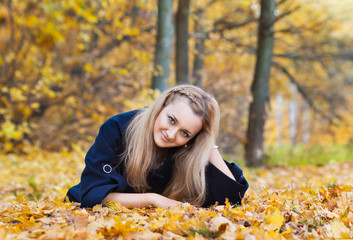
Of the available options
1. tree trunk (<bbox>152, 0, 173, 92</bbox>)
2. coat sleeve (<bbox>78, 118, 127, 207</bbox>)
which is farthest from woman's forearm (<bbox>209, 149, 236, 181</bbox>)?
tree trunk (<bbox>152, 0, 173, 92</bbox>)

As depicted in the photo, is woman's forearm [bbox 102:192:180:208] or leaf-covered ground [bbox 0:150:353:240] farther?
woman's forearm [bbox 102:192:180:208]

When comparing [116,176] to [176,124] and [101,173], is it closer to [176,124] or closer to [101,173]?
[101,173]

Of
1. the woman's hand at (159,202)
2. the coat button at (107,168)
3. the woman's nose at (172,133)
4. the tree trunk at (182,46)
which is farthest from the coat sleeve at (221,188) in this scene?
the tree trunk at (182,46)

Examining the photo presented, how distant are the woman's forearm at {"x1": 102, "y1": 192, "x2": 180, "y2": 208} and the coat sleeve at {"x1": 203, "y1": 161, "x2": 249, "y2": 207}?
1.29 ft

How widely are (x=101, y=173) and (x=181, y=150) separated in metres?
0.74

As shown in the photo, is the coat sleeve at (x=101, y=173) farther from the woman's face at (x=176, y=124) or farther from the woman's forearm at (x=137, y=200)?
the woman's face at (x=176, y=124)

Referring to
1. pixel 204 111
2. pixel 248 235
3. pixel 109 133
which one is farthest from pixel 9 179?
pixel 248 235

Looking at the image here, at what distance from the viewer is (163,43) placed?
5984mm

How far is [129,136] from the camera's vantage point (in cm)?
276

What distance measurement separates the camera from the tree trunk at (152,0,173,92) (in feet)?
19.5

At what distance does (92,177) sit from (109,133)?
14.5 inches

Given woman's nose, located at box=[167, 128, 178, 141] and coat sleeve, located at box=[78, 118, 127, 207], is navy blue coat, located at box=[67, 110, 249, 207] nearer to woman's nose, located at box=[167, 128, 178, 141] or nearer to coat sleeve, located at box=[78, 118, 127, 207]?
coat sleeve, located at box=[78, 118, 127, 207]

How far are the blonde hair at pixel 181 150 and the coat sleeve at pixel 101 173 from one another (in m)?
0.16

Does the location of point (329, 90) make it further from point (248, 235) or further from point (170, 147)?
point (248, 235)
